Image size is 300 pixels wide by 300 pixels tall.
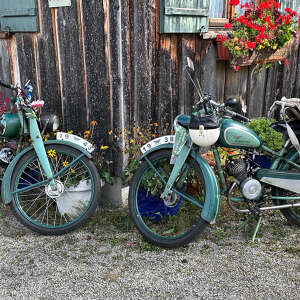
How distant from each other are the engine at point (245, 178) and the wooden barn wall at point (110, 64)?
109 cm

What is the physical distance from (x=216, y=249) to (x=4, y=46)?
11.1 ft

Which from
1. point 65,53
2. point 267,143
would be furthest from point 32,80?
point 267,143

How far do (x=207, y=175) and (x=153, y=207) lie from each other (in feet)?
2.40

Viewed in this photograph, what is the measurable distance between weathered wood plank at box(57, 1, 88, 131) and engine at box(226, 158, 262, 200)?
154 cm

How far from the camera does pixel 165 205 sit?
11.8ft

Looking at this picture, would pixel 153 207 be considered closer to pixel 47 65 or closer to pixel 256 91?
pixel 47 65

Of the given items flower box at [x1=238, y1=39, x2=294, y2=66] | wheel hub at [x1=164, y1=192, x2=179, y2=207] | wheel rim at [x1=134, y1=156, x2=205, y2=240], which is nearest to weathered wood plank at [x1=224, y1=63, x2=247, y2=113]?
flower box at [x1=238, y1=39, x2=294, y2=66]

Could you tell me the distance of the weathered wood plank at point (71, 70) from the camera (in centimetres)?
382

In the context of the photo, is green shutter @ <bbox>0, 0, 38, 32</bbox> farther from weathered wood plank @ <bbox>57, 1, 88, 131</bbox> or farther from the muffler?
the muffler

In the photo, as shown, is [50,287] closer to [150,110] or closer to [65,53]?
[150,110]

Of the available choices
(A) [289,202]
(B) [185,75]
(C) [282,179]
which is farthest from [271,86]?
(C) [282,179]

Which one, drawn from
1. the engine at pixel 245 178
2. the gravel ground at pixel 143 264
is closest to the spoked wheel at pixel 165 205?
the gravel ground at pixel 143 264

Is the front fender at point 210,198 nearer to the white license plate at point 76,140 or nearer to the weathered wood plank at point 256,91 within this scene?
the white license plate at point 76,140

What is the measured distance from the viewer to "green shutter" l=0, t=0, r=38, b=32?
4.07m
